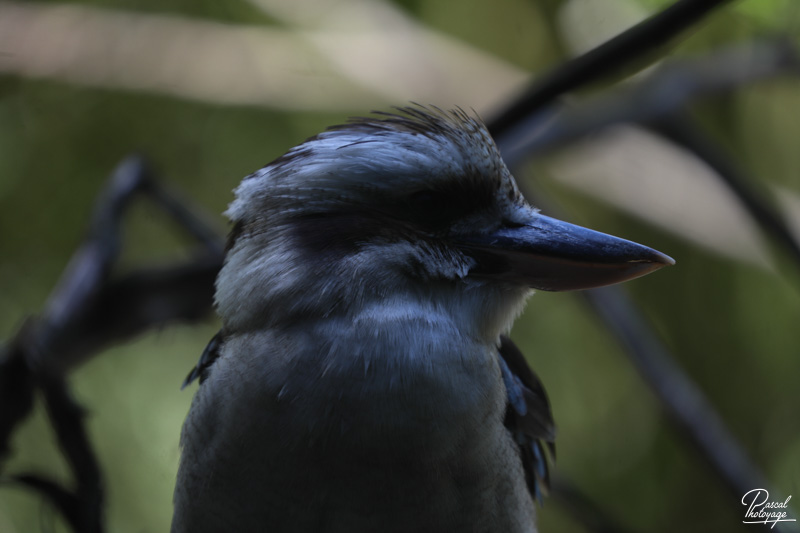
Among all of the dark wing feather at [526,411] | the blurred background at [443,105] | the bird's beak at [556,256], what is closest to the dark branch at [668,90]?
the blurred background at [443,105]

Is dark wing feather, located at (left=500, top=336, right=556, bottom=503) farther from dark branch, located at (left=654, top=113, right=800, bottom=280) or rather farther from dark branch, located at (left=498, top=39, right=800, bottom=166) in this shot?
dark branch, located at (left=654, top=113, right=800, bottom=280)

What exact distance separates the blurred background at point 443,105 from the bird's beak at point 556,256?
1.52 feet

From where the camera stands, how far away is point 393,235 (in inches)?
26.5

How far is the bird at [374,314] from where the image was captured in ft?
2.18

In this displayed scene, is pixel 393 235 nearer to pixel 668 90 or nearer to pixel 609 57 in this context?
pixel 609 57

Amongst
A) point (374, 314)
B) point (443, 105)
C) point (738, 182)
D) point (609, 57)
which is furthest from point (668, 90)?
point (374, 314)

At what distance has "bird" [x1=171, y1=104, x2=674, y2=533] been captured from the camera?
0.67m

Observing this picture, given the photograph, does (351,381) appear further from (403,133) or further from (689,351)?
(689,351)

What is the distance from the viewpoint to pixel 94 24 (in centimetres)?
133

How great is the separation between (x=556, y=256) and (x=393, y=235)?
0.49ft

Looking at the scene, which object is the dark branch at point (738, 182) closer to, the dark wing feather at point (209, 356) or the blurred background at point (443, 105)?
the blurred background at point (443, 105)

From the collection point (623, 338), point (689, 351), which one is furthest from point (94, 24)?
point (689, 351)
